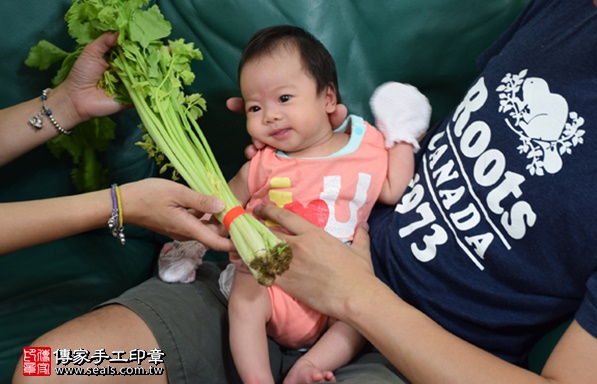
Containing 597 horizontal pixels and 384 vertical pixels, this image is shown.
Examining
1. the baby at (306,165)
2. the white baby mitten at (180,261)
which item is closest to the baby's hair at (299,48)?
the baby at (306,165)

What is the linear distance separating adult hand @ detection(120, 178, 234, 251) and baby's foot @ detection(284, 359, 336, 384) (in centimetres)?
27

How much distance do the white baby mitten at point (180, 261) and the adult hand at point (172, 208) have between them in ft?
0.39

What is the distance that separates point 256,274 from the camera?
111 centimetres

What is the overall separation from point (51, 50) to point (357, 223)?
0.89 meters

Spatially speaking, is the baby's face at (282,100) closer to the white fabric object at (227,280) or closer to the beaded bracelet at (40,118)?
the white fabric object at (227,280)

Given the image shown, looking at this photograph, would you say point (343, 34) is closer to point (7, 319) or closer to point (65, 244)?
point (65, 244)

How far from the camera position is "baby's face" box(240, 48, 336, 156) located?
51.3 inches

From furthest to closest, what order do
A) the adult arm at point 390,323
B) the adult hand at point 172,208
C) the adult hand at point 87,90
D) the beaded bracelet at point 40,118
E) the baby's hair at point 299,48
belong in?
1. the beaded bracelet at point 40,118
2. the adult hand at point 87,90
3. the baby's hair at point 299,48
4. the adult hand at point 172,208
5. the adult arm at point 390,323

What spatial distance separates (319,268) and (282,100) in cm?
38

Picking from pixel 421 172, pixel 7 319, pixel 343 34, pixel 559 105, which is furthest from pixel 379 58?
pixel 7 319

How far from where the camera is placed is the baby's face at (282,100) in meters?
1.30

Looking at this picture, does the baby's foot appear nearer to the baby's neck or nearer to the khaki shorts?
the khaki shorts

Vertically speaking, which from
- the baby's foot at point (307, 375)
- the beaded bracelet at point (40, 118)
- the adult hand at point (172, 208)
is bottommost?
the baby's foot at point (307, 375)

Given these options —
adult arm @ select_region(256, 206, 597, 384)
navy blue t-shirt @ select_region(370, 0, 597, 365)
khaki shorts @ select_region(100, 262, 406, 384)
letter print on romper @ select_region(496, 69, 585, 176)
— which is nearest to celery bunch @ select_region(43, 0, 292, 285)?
adult arm @ select_region(256, 206, 597, 384)
